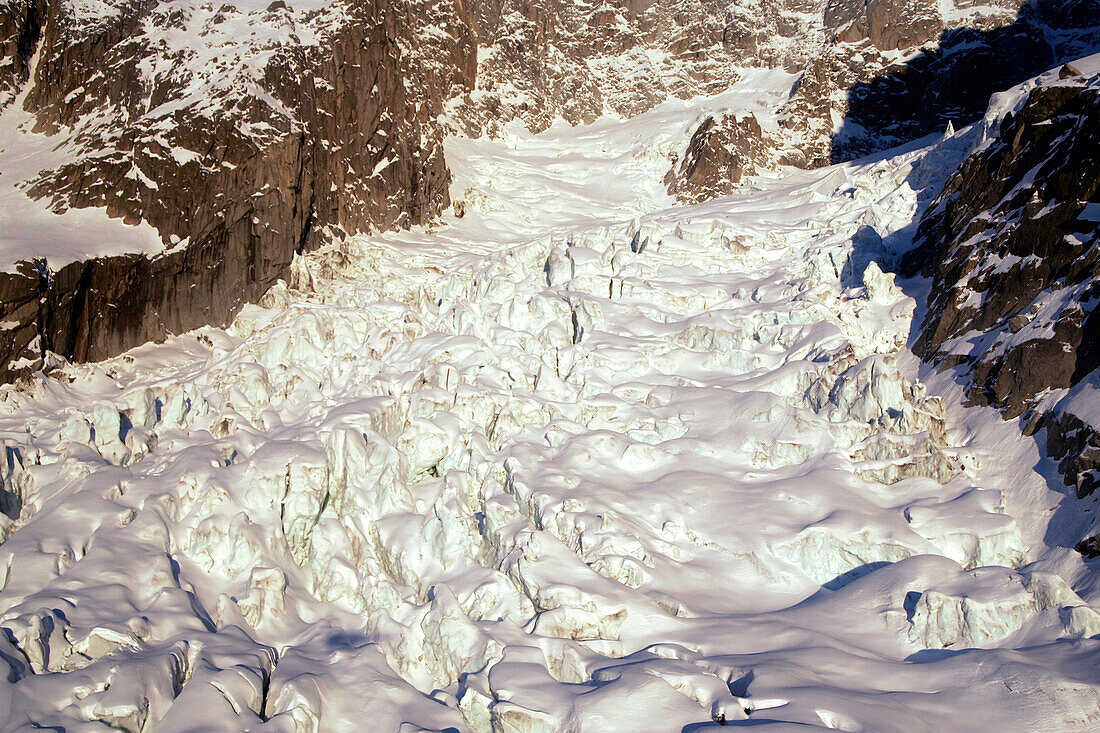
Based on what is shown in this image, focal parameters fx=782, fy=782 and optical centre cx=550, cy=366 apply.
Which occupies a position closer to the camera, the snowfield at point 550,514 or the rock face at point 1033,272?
the snowfield at point 550,514

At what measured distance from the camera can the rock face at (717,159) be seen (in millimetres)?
69812

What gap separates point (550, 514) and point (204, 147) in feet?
111

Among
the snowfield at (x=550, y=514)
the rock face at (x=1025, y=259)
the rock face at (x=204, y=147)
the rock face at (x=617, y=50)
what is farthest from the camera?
the rock face at (x=617, y=50)

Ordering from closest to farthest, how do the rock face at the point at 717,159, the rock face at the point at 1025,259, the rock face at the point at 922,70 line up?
1. the rock face at the point at 1025,259
2. the rock face at the point at 717,159
3. the rock face at the point at 922,70

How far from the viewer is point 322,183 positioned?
54.3 meters

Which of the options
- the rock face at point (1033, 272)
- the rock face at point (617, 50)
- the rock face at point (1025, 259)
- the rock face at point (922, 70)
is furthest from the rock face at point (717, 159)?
the rock face at point (1025, 259)

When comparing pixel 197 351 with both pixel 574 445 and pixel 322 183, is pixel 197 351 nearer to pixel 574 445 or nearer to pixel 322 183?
pixel 322 183

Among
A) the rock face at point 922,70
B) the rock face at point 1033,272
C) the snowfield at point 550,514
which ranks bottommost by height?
the snowfield at point 550,514

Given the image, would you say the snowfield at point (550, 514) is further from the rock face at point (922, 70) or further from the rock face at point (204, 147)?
the rock face at point (922, 70)

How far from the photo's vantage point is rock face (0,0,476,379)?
43562mm

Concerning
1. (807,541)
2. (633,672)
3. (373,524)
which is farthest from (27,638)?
(807,541)

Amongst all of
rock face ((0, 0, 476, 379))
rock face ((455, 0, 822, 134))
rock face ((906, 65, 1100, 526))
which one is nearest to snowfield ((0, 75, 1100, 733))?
rock face ((906, 65, 1100, 526))

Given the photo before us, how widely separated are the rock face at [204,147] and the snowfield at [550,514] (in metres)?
2.89

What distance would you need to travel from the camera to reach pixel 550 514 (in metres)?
30.7
